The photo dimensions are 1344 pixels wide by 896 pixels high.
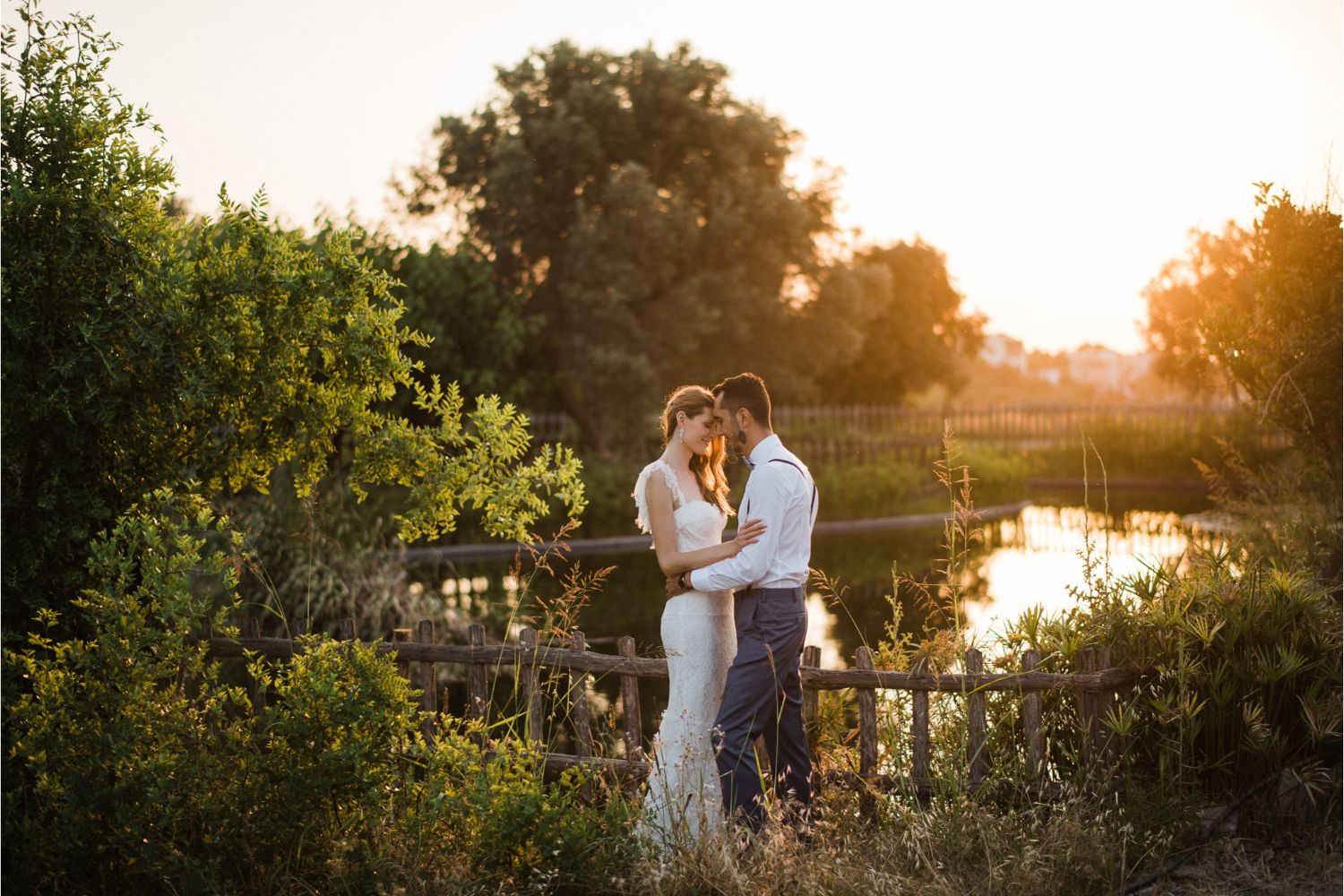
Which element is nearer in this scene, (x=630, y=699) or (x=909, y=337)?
(x=630, y=699)

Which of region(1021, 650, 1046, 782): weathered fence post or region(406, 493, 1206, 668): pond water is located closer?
region(1021, 650, 1046, 782): weathered fence post

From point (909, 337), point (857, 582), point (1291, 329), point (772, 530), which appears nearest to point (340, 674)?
point (772, 530)

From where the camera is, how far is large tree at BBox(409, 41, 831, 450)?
2455 centimetres

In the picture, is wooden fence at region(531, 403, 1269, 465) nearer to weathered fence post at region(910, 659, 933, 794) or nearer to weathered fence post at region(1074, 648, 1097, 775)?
weathered fence post at region(910, 659, 933, 794)

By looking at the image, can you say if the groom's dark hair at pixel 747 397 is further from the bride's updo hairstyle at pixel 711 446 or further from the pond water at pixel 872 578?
the pond water at pixel 872 578

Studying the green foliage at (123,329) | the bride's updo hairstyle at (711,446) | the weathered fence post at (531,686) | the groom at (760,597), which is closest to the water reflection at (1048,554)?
the weathered fence post at (531,686)

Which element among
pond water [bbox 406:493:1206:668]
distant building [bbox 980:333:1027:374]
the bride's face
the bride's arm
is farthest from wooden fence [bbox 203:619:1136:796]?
distant building [bbox 980:333:1027:374]

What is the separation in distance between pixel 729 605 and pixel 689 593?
237mm

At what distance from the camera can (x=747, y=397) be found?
15.9 ft

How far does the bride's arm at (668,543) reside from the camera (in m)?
4.81

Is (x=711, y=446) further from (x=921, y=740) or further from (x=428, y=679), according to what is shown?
(x=428, y=679)

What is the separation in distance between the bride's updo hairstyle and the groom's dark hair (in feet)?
0.36

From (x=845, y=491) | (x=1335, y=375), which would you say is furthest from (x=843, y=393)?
(x=1335, y=375)

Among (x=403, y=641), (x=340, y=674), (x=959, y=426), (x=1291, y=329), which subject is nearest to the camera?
(x=340, y=674)
